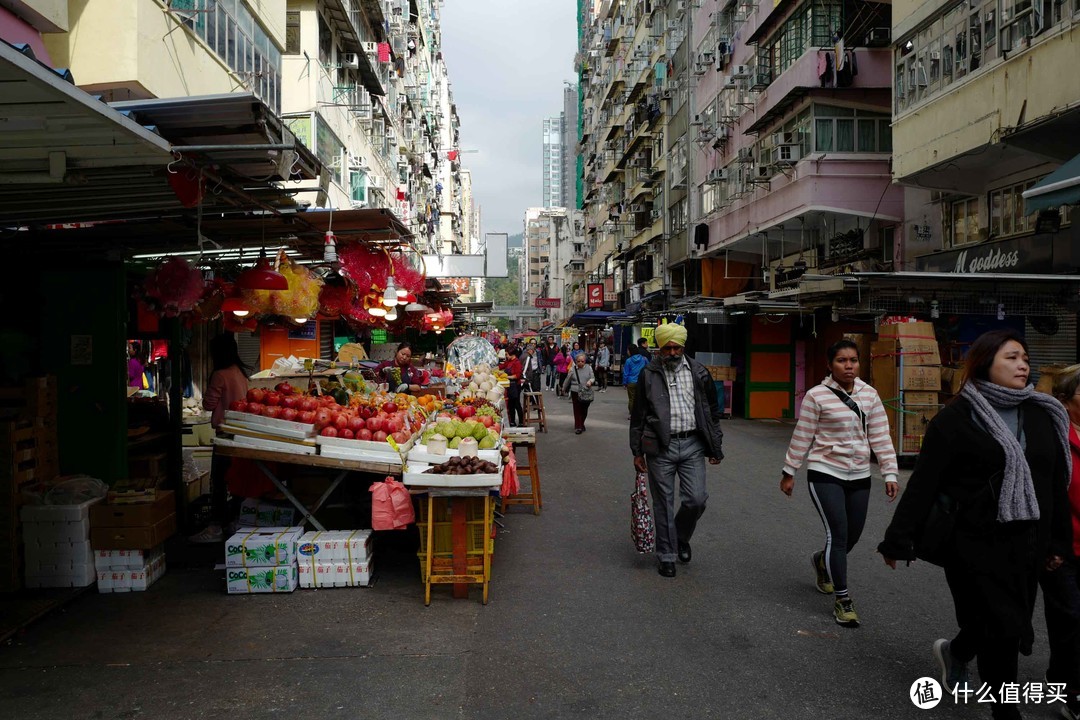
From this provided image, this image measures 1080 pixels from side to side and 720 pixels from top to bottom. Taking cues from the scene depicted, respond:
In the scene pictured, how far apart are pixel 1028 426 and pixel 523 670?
9.58ft

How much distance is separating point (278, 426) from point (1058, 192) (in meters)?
7.16

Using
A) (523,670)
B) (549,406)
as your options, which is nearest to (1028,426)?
(523,670)

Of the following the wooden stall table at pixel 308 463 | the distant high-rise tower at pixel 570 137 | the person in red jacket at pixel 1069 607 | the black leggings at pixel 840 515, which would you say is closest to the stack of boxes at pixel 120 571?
the wooden stall table at pixel 308 463

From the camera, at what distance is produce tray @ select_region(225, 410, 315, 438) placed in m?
6.45

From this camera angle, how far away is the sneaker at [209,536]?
24.3ft

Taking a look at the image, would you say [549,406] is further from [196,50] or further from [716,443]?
[716,443]

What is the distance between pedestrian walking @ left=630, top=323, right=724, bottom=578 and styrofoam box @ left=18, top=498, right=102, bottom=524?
4381 millimetres

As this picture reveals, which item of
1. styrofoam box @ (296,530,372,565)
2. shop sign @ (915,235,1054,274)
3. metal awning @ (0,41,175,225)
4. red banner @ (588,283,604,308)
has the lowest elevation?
styrofoam box @ (296,530,372,565)

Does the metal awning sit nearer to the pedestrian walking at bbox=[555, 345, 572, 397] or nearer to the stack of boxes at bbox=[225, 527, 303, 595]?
the stack of boxes at bbox=[225, 527, 303, 595]

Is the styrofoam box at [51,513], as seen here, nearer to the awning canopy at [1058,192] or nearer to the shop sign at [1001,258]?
the awning canopy at [1058,192]

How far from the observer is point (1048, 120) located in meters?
10.5

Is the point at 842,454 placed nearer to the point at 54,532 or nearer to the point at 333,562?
the point at 333,562

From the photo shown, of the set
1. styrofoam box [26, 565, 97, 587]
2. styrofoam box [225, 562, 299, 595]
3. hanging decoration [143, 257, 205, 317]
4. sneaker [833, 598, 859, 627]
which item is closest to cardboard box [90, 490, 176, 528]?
styrofoam box [26, 565, 97, 587]

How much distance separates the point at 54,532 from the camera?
19.9 ft
